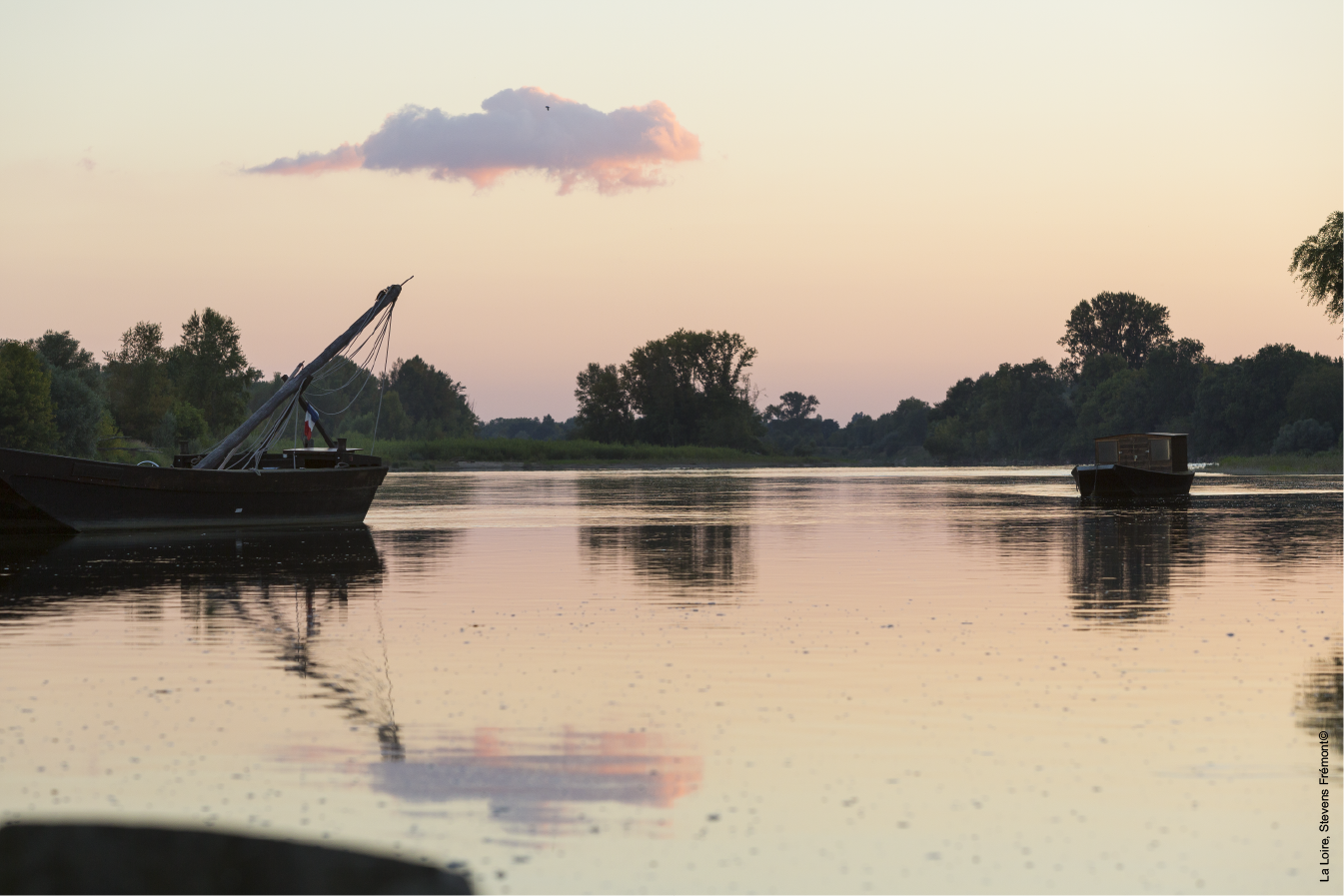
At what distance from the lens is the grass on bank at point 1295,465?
113 meters

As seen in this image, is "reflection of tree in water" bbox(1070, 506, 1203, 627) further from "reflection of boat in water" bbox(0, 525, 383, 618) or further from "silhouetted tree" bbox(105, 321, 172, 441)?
"silhouetted tree" bbox(105, 321, 172, 441)

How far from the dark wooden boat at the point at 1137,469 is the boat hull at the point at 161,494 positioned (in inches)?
1352

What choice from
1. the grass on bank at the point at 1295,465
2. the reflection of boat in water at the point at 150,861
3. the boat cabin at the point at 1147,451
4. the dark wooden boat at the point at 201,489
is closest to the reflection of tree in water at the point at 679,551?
the dark wooden boat at the point at 201,489

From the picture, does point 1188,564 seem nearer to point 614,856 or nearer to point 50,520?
point 614,856

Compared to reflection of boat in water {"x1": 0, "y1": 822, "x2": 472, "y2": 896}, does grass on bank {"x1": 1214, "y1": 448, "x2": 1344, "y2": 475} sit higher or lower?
lower

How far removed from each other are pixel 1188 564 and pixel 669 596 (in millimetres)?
11348

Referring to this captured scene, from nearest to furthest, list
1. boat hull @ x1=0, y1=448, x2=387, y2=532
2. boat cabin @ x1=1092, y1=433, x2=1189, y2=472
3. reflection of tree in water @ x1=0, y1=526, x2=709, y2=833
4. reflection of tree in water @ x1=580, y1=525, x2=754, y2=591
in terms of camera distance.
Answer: reflection of tree in water @ x1=0, y1=526, x2=709, y2=833, reflection of tree in water @ x1=580, y1=525, x2=754, y2=591, boat hull @ x1=0, y1=448, x2=387, y2=532, boat cabin @ x1=1092, y1=433, x2=1189, y2=472

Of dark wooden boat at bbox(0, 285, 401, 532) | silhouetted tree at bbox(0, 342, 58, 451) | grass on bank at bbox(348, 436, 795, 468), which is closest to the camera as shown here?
dark wooden boat at bbox(0, 285, 401, 532)

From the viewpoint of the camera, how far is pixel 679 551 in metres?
29.7

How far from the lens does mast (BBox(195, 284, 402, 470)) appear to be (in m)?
39.5

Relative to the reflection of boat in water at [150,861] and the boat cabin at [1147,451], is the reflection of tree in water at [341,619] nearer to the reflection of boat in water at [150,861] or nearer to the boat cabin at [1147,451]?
the reflection of boat in water at [150,861]

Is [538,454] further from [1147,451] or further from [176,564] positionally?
[176,564]

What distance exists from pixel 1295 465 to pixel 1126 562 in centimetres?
10396

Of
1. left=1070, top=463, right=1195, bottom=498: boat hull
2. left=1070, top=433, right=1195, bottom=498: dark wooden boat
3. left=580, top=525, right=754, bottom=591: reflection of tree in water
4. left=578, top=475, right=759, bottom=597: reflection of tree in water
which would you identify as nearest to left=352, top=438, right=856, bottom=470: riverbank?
left=578, top=475, right=759, bottom=597: reflection of tree in water
